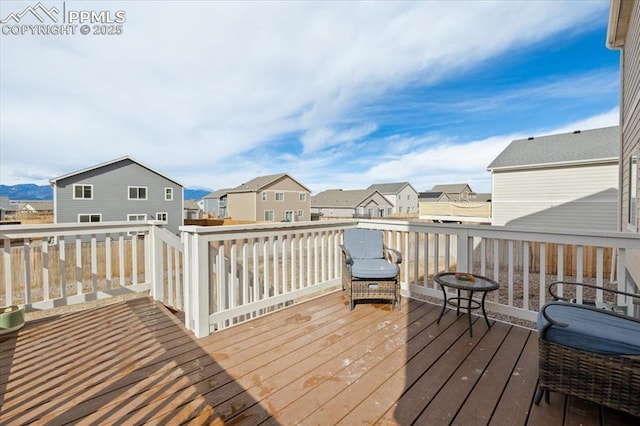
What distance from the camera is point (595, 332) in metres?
1.62

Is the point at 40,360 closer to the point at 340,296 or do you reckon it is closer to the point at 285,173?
the point at 340,296

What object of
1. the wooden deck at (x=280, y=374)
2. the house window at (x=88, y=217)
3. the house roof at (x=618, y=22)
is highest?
the house roof at (x=618, y=22)

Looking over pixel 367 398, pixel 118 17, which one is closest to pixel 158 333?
pixel 367 398

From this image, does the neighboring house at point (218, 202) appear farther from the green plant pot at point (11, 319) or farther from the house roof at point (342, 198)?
the green plant pot at point (11, 319)

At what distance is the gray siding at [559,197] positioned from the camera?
1135 cm

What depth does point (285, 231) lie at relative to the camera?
3.50 m

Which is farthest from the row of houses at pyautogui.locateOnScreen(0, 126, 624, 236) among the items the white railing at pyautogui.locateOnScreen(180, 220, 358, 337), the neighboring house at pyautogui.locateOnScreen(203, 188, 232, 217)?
the neighboring house at pyautogui.locateOnScreen(203, 188, 232, 217)

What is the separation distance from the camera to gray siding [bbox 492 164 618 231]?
37.2ft

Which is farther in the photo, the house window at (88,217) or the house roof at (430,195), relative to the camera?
the house roof at (430,195)

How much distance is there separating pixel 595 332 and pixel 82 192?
72.6ft

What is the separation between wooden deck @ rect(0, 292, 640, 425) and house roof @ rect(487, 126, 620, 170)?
12943mm

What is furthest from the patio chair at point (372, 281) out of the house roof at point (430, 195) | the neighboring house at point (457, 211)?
the house roof at point (430, 195)

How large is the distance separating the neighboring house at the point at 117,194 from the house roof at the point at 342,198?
19.4m

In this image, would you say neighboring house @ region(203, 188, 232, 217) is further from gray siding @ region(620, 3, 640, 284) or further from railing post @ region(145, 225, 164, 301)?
gray siding @ region(620, 3, 640, 284)
